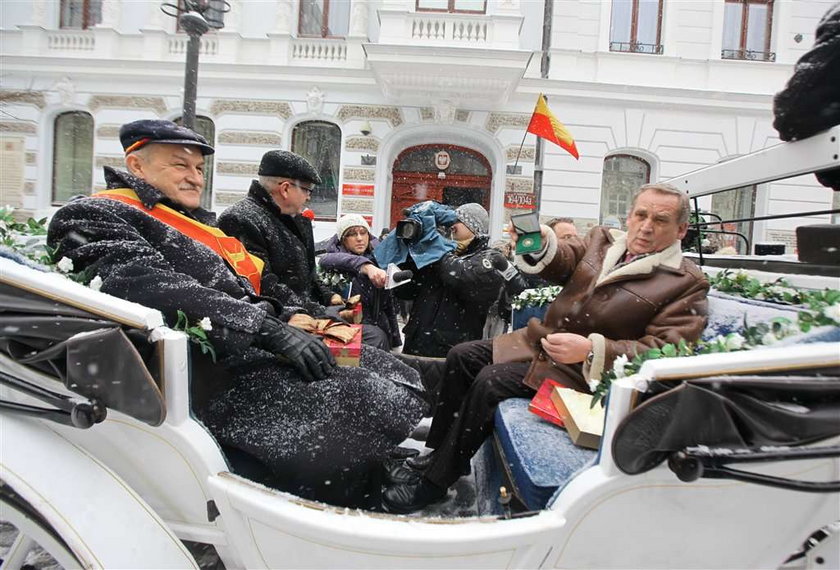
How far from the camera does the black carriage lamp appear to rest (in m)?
4.47

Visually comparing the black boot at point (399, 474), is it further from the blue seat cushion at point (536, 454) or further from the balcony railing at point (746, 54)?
the balcony railing at point (746, 54)

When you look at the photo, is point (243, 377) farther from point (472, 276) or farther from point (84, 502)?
point (472, 276)

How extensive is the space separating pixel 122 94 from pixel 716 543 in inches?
469

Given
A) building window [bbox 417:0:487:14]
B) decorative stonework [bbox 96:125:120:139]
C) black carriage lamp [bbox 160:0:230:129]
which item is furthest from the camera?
decorative stonework [bbox 96:125:120:139]

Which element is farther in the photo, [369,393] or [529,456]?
[369,393]

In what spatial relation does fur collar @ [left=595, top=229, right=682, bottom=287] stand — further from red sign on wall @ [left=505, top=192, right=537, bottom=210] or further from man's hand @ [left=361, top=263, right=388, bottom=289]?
red sign on wall @ [left=505, top=192, right=537, bottom=210]

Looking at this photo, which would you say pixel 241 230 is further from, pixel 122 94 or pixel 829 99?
pixel 122 94

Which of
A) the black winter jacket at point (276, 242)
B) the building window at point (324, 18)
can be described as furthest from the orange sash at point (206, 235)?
the building window at point (324, 18)

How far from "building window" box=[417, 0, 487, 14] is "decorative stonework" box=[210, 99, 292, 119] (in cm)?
335

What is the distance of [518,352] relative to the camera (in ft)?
7.00

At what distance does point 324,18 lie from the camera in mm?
10031

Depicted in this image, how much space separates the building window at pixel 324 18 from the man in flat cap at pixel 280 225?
9.00 meters

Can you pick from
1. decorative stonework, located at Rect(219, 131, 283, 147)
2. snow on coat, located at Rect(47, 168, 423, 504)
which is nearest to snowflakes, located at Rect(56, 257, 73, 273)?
snow on coat, located at Rect(47, 168, 423, 504)

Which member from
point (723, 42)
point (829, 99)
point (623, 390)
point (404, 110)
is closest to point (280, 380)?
point (623, 390)
